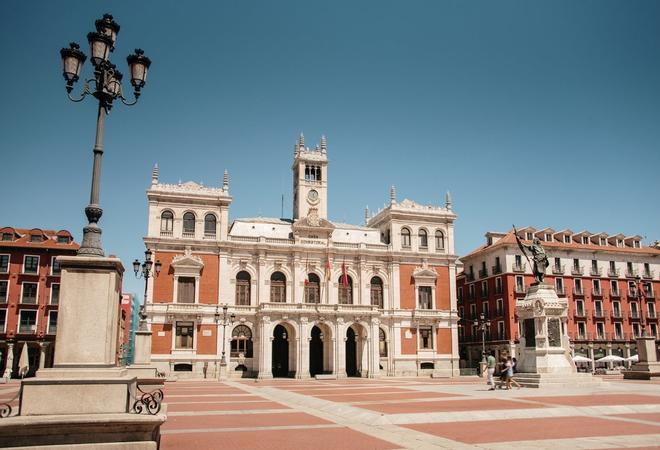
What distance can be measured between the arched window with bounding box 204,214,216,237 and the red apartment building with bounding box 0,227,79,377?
559 inches

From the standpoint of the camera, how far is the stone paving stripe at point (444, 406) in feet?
57.4

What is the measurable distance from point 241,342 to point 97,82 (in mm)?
44283

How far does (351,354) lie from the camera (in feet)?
184

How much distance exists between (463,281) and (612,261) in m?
17.3

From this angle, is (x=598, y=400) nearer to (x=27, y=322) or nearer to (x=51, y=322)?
(x=51, y=322)

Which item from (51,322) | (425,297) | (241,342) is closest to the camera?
(241,342)

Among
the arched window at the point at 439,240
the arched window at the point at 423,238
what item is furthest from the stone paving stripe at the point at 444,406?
the arched window at the point at 439,240

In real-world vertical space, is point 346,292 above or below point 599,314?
above

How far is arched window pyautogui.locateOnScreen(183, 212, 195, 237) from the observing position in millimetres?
53062

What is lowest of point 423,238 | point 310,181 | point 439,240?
point 439,240

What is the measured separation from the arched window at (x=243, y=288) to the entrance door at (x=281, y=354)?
4.50 meters

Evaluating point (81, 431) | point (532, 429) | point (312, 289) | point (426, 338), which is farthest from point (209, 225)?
point (81, 431)

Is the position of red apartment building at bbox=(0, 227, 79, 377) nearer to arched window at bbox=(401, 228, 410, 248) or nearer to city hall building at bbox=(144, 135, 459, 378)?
city hall building at bbox=(144, 135, 459, 378)

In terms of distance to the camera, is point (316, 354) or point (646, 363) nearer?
point (646, 363)
